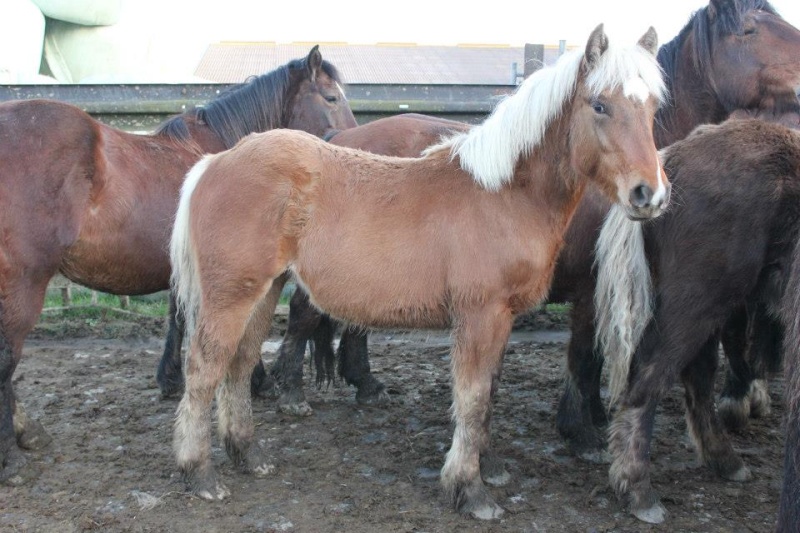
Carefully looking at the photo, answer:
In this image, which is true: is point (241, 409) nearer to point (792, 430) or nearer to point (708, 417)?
point (708, 417)

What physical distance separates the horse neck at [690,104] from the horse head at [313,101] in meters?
2.60

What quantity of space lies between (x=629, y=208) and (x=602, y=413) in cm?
193

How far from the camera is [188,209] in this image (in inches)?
153

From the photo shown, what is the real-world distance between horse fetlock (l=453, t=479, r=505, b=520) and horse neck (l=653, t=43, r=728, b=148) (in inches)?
105

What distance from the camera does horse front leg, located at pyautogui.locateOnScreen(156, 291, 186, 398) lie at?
17.2ft

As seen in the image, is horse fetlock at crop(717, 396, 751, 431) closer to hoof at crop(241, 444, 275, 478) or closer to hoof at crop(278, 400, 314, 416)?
hoof at crop(278, 400, 314, 416)

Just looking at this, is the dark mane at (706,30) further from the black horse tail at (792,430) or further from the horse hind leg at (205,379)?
the horse hind leg at (205,379)

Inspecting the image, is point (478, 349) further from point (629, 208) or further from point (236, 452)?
point (236, 452)

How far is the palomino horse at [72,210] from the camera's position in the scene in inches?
157

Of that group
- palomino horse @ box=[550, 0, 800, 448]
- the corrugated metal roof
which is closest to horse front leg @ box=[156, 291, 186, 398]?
palomino horse @ box=[550, 0, 800, 448]

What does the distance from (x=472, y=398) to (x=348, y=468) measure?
0.97m

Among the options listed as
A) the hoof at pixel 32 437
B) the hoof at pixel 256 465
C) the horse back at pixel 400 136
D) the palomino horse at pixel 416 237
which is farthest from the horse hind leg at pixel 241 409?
the horse back at pixel 400 136

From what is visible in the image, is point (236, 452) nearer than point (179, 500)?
No

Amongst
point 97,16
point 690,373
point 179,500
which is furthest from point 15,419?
point 97,16
